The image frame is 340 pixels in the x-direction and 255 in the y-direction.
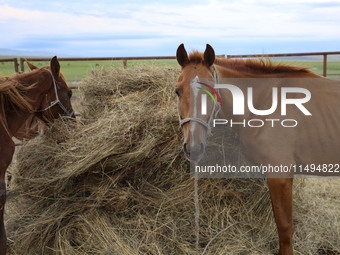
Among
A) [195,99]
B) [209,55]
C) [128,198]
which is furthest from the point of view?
[128,198]

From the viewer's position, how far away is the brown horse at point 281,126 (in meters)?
2.48

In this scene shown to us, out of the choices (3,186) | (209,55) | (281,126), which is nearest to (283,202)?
(281,126)

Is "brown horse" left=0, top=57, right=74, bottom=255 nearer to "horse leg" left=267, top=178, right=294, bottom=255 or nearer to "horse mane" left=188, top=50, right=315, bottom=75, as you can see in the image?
"horse mane" left=188, top=50, right=315, bottom=75

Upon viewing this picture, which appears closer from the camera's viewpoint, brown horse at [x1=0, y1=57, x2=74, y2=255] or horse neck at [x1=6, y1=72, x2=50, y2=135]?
brown horse at [x1=0, y1=57, x2=74, y2=255]

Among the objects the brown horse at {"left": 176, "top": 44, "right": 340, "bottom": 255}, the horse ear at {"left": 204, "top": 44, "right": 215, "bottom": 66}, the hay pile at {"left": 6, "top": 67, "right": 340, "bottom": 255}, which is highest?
the horse ear at {"left": 204, "top": 44, "right": 215, "bottom": 66}

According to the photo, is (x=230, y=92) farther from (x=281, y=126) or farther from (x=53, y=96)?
(x=53, y=96)

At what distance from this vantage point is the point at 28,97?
10.2 feet

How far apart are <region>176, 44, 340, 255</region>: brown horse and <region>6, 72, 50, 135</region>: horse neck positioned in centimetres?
164

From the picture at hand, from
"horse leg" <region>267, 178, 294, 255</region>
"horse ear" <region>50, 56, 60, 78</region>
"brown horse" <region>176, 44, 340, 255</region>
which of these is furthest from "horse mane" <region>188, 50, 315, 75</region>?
"horse ear" <region>50, 56, 60, 78</region>

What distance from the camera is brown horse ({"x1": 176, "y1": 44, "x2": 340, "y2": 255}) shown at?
8.15 ft

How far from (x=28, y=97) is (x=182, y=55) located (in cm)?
168

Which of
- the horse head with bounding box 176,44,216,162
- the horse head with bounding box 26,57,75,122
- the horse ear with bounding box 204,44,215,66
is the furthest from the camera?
the horse head with bounding box 26,57,75,122

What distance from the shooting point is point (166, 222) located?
9.66 feet

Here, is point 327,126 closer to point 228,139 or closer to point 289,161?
point 289,161
